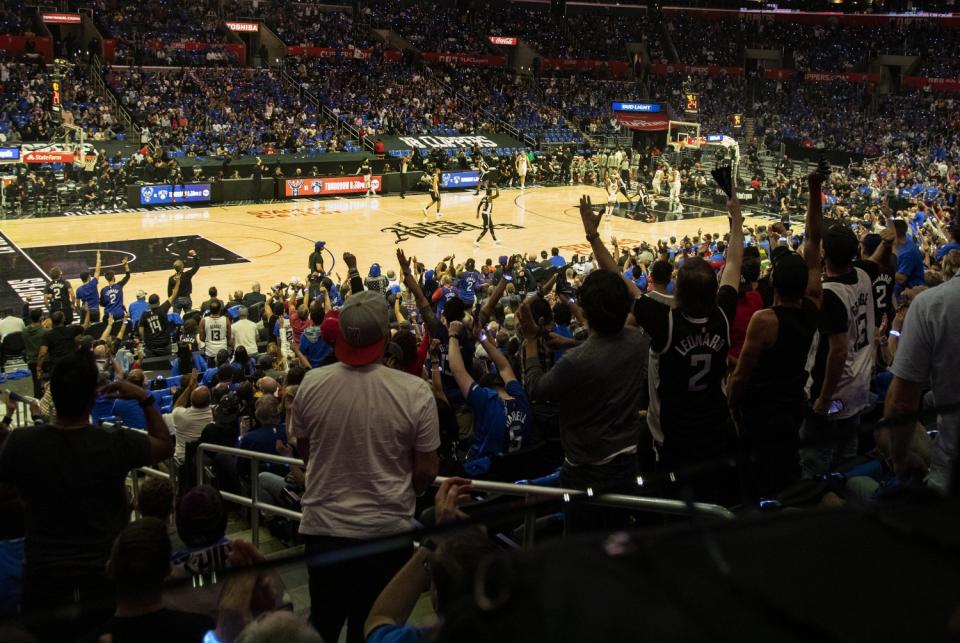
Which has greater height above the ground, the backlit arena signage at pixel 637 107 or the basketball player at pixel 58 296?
the backlit arena signage at pixel 637 107

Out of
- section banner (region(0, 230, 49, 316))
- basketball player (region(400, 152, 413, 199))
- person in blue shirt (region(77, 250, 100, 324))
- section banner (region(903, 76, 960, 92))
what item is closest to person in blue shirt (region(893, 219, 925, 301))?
person in blue shirt (region(77, 250, 100, 324))

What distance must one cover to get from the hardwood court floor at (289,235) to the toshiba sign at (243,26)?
15575 mm

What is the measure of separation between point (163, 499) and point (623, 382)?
2.11 meters

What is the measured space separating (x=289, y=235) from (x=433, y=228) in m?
4.54

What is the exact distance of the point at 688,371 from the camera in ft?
13.8

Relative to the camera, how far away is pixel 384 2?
4991cm

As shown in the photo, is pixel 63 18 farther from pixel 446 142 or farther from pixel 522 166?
pixel 522 166

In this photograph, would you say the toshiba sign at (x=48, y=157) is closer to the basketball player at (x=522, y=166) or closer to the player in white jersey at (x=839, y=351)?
the basketball player at (x=522, y=166)

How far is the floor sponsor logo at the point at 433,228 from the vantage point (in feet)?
88.2

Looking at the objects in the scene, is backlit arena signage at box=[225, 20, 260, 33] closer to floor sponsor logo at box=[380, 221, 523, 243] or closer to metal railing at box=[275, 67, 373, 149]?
metal railing at box=[275, 67, 373, 149]

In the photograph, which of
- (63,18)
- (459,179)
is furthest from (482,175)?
(63,18)

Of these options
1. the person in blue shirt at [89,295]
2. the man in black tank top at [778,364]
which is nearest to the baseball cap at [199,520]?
the man in black tank top at [778,364]

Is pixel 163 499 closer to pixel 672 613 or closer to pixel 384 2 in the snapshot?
pixel 672 613

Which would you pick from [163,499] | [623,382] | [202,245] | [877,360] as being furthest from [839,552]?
[202,245]
